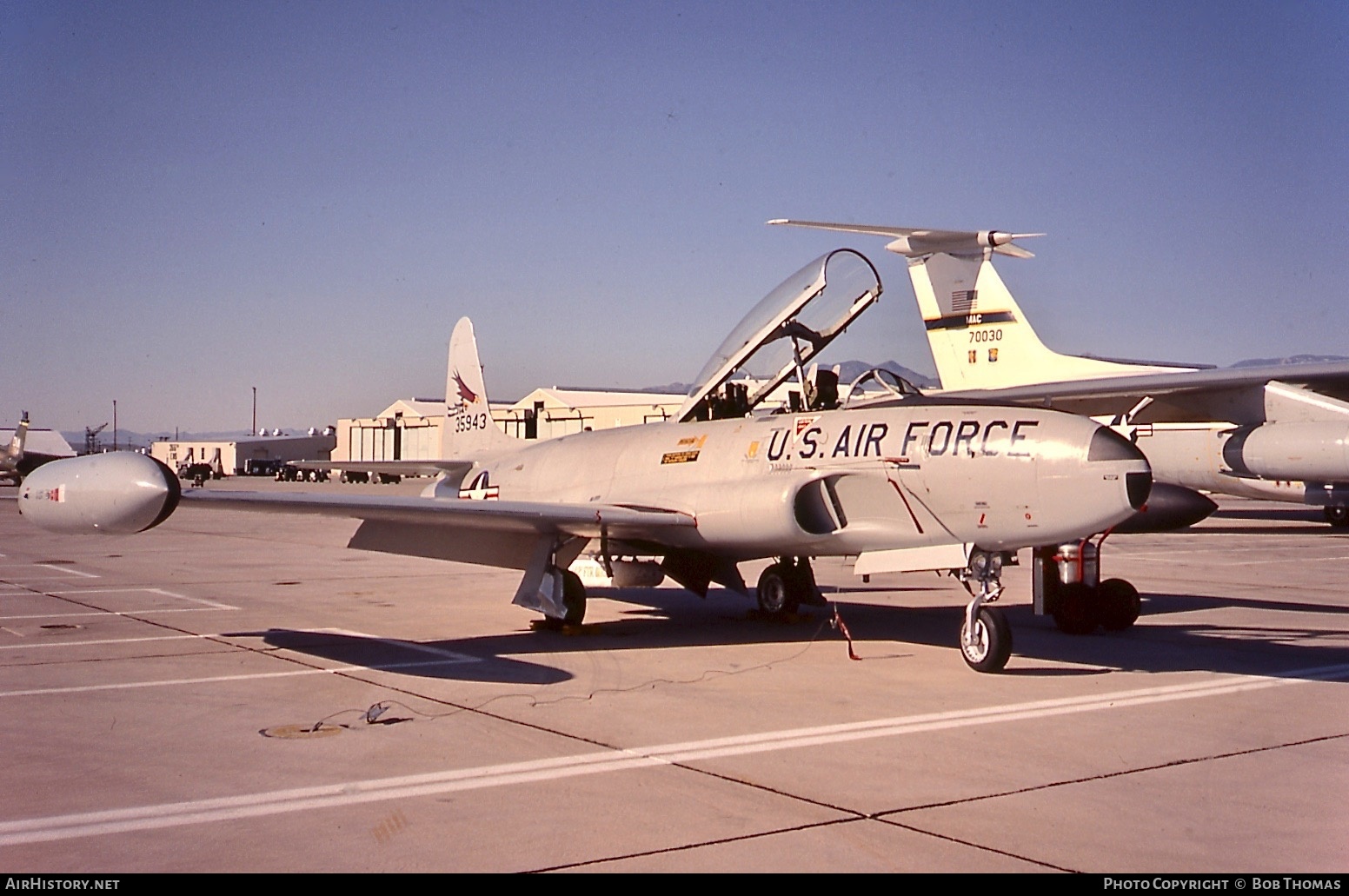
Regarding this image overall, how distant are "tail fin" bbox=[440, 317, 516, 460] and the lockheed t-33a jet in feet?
7.80

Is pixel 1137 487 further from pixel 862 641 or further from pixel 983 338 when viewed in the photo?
pixel 983 338

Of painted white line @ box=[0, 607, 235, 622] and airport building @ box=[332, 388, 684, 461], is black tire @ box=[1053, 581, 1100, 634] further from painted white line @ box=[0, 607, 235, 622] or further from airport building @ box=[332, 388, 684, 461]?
airport building @ box=[332, 388, 684, 461]

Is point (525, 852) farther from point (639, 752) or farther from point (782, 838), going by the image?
point (639, 752)

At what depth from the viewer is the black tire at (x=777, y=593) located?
1255 centimetres

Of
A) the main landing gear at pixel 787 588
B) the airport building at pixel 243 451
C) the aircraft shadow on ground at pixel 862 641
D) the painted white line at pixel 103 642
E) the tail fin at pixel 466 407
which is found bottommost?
the aircraft shadow on ground at pixel 862 641

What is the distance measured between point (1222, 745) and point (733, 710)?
291cm

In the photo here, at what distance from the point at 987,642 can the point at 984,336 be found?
23.3 meters

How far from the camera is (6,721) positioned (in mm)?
6984

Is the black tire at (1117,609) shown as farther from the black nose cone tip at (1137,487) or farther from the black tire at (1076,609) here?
the black nose cone tip at (1137,487)

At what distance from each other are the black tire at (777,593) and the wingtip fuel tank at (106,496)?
653 cm

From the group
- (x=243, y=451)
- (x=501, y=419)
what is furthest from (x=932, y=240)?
(x=243, y=451)

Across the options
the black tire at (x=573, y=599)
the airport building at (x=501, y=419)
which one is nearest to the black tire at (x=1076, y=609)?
the black tire at (x=573, y=599)

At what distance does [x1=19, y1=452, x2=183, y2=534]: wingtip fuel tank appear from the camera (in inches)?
311

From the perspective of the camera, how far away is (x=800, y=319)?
1112cm
